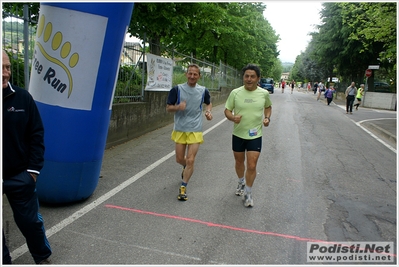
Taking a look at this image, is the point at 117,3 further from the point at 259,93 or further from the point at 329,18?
the point at 329,18

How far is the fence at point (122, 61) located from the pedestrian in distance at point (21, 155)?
275cm

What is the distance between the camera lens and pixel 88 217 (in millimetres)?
3861

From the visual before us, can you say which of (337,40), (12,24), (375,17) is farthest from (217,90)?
(12,24)

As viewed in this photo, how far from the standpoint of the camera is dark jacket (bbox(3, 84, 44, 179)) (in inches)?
101

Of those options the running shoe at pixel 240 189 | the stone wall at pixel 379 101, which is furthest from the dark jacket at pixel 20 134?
the stone wall at pixel 379 101

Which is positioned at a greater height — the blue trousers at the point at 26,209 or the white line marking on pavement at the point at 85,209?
the blue trousers at the point at 26,209

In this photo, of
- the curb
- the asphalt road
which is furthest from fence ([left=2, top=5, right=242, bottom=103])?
the curb

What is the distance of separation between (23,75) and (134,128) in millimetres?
3624

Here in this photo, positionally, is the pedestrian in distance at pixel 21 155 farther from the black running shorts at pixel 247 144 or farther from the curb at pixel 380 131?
the curb at pixel 380 131

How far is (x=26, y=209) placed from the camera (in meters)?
2.66

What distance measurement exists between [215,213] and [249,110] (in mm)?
1378

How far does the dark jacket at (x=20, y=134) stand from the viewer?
2.58 metres

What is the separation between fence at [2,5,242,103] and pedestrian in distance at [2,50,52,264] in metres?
2.75

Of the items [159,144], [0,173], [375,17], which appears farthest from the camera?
[375,17]
